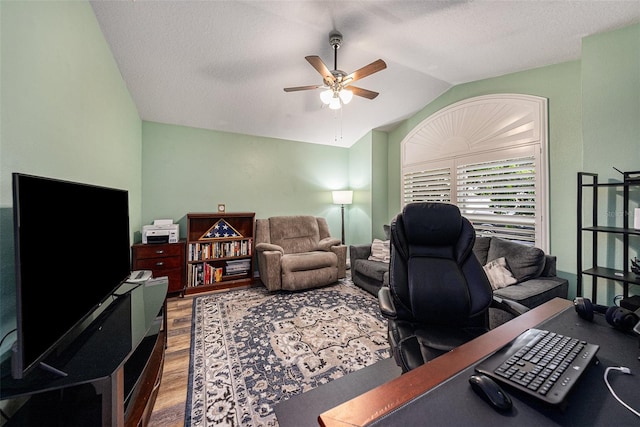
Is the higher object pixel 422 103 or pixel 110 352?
pixel 422 103

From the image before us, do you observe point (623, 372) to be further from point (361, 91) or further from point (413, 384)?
point (361, 91)

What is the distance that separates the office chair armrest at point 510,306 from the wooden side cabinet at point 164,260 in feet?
10.8

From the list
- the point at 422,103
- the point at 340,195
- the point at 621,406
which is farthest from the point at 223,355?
the point at 422,103

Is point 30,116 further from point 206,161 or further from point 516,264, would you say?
point 516,264

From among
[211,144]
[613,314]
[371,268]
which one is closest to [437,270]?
[613,314]

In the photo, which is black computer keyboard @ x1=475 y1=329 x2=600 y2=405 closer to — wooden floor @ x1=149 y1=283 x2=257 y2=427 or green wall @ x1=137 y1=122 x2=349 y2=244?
wooden floor @ x1=149 y1=283 x2=257 y2=427

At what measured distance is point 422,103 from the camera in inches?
142

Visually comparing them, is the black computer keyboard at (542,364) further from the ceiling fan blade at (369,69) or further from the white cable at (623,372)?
the ceiling fan blade at (369,69)

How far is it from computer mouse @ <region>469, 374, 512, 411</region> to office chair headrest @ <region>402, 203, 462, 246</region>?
0.98 metres

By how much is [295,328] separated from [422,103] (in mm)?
3495

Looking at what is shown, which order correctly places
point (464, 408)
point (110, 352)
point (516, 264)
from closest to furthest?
point (464, 408)
point (110, 352)
point (516, 264)

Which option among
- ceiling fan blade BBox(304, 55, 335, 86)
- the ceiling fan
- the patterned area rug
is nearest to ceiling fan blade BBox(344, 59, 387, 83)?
the ceiling fan

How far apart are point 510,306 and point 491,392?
3.25 ft

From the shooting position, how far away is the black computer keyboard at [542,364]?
24.6 inches
